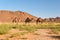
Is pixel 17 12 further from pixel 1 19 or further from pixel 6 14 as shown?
pixel 1 19

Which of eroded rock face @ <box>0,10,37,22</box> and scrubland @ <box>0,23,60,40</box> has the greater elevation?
eroded rock face @ <box>0,10,37,22</box>

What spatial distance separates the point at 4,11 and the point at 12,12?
257 inches

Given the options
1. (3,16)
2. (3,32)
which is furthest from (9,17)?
(3,32)

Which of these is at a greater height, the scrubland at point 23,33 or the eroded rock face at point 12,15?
the eroded rock face at point 12,15

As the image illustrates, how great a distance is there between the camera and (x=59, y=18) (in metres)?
174

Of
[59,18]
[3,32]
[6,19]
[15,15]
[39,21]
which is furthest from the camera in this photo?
[59,18]

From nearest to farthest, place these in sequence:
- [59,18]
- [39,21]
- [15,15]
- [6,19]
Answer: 1. [39,21]
2. [6,19]
3. [15,15]
4. [59,18]

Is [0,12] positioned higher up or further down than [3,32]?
higher up

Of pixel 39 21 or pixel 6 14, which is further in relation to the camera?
pixel 6 14

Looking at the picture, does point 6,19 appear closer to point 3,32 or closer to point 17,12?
point 17,12

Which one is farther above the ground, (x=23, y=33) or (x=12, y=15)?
(x=12, y=15)

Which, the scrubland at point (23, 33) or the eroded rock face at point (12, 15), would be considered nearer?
the scrubland at point (23, 33)

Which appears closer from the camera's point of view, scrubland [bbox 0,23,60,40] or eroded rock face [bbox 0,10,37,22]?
scrubland [bbox 0,23,60,40]

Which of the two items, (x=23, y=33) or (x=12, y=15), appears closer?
(x=23, y=33)
